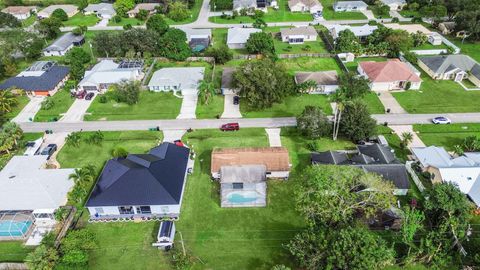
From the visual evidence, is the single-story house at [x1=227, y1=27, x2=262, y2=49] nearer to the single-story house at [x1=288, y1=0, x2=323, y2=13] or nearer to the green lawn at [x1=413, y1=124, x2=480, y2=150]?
the single-story house at [x1=288, y1=0, x2=323, y2=13]

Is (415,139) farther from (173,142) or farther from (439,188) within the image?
(173,142)

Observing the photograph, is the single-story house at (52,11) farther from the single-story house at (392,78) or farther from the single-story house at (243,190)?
the single-story house at (243,190)

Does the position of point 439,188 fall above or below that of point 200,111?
above

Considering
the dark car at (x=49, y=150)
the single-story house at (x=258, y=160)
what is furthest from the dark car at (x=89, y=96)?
the single-story house at (x=258, y=160)

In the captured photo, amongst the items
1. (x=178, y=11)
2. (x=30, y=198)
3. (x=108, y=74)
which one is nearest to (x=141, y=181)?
(x=30, y=198)

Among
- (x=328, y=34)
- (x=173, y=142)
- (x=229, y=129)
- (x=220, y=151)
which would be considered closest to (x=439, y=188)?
(x=220, y=151)

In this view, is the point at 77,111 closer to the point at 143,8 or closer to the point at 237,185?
the point at 237,185
